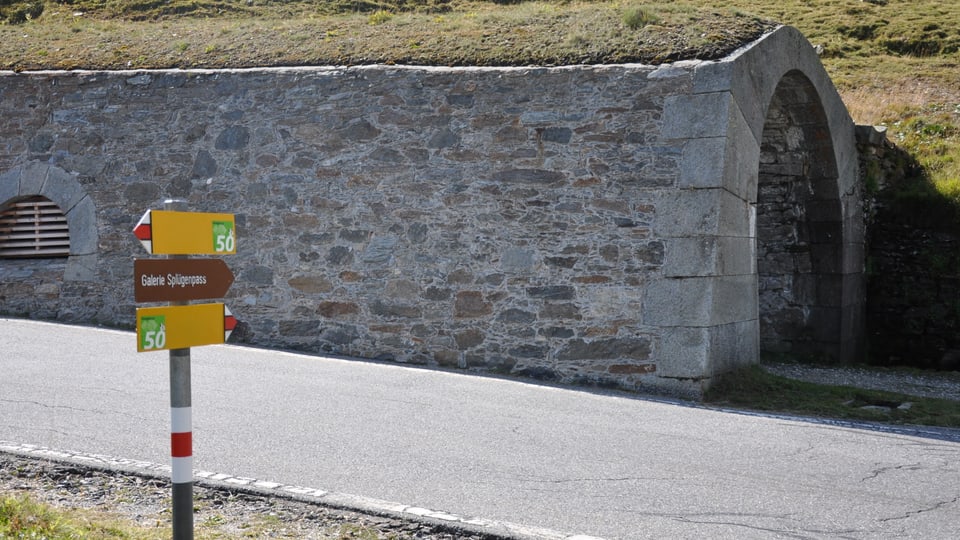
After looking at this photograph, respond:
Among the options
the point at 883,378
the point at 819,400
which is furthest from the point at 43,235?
the point at 883,378

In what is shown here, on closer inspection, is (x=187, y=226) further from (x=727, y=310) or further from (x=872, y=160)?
(x=872, y=160)

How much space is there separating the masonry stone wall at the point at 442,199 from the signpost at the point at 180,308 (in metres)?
5.39

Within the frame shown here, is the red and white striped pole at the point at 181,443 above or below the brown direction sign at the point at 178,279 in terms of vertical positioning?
below

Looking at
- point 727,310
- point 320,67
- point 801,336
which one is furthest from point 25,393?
point 801,336

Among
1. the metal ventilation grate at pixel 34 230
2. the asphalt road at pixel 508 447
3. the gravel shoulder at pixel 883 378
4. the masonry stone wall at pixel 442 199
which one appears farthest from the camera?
the metal ventilation grate at pixel 34 230

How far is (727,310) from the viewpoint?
8.89 meters

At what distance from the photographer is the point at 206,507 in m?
4.80

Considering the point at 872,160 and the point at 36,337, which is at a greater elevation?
the point at 872,160

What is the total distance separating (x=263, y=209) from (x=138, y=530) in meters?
6.16

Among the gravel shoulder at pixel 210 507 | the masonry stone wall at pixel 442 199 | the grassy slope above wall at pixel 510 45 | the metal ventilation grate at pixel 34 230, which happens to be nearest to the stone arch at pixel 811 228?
the masonry stone wall at pixel 442 199

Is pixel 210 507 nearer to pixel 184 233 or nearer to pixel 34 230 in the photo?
pixel 184 233

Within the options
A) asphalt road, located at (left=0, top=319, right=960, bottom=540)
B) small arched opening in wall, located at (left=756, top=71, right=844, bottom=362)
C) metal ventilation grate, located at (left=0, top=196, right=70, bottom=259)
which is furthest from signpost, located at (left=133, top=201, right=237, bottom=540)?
small arched opening in wall, located at (left=756, top=71, right=844, bottom=362)

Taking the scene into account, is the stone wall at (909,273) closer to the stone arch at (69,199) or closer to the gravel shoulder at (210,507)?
the gravel shoulder at (210,507)

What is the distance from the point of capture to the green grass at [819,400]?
7961mm
